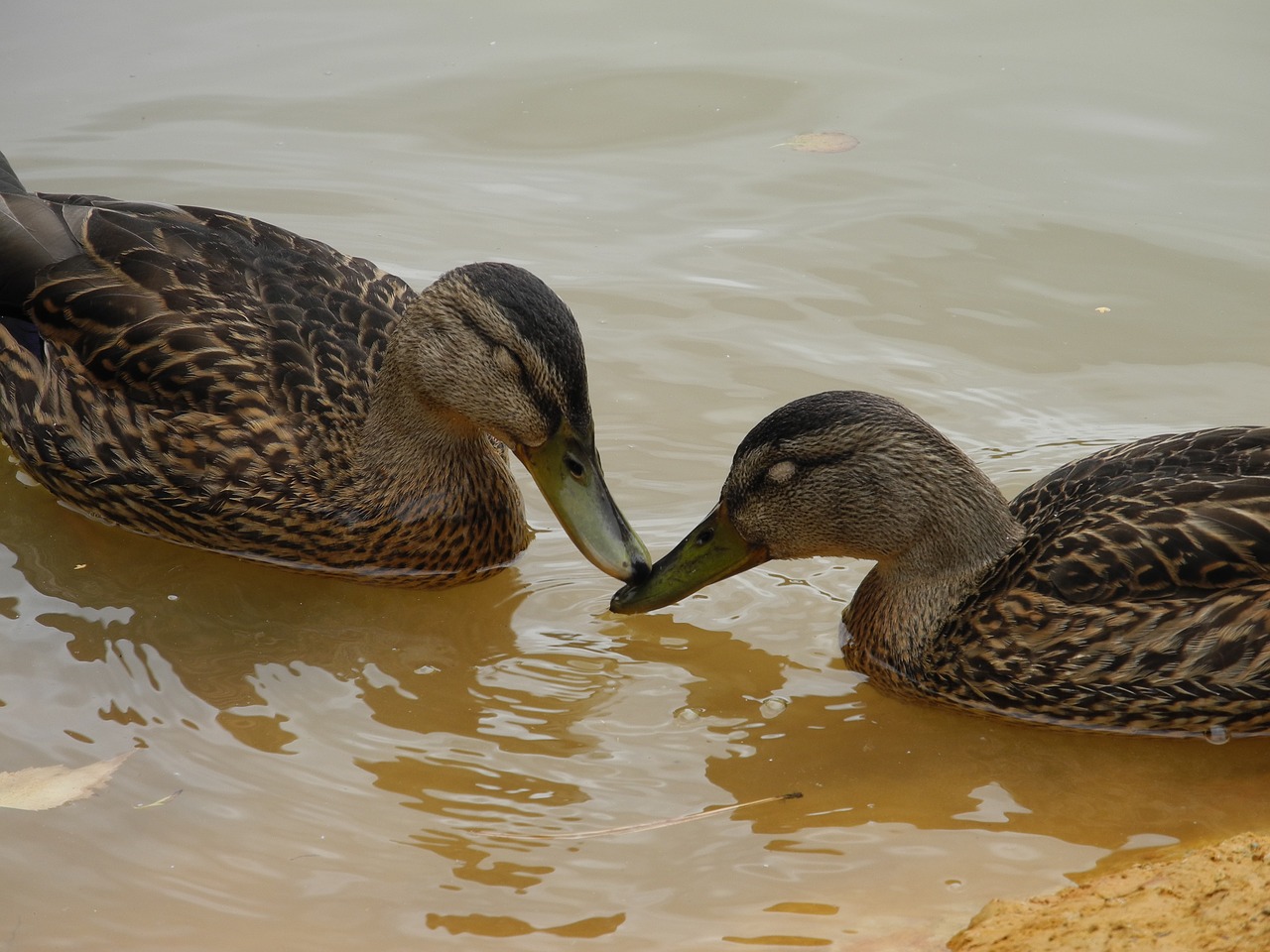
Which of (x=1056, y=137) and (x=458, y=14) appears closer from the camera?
(x=1056, y=137)

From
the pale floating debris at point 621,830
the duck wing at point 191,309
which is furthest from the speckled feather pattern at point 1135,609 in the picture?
the duck wing at point 191,309

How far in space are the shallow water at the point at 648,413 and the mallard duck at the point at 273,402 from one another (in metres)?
0.25

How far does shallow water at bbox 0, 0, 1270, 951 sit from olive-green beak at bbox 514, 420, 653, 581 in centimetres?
37

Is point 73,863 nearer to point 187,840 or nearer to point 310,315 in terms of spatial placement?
point 187,840

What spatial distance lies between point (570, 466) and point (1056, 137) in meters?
5.25

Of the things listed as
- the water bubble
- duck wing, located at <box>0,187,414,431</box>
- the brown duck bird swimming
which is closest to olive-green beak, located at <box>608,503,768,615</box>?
the brown duck bird swimming

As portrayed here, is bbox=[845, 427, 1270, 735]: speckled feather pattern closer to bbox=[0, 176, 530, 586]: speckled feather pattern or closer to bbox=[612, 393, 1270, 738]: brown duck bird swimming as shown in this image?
bbox=[612, 393, 1270, 738]: brown duck bird swimming

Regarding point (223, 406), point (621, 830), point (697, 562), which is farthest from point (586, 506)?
point (223, 406)

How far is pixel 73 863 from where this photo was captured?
4.84m

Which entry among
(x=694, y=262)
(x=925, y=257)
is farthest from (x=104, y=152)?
(x=925, y=257)

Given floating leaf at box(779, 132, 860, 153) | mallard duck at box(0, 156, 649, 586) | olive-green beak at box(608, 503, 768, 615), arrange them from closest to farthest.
→ olive-green beak at box(608, 503, 768, 615) < mallard duck at box(0, 156, 649, 586) < floating leaf at box(779, 132, 860, 153)

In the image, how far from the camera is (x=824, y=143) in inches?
393

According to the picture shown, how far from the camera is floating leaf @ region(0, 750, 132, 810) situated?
5129 millimetres

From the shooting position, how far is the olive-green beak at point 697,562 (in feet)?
19.2
